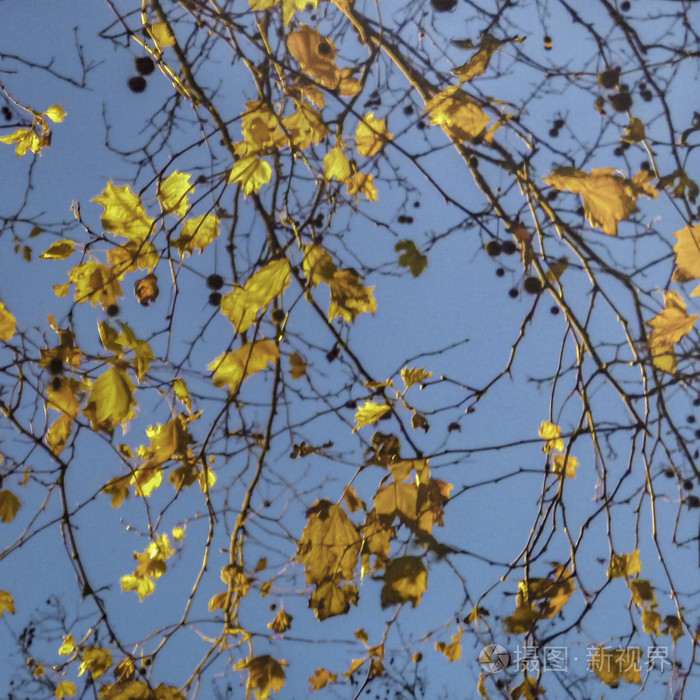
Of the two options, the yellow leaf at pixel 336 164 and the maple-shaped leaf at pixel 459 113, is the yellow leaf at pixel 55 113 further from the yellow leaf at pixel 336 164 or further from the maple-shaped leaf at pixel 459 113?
the maple-shaped leaf at pixel 459 113

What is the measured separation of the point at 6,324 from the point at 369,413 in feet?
3.13

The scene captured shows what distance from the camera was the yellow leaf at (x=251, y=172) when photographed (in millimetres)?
1470

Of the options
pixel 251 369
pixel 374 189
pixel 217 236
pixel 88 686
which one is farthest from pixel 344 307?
pixel 88 686

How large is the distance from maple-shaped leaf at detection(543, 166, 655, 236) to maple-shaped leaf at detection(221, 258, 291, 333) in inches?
25.4

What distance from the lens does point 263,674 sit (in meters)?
1.94

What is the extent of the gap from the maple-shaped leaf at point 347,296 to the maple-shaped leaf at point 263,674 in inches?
41.7

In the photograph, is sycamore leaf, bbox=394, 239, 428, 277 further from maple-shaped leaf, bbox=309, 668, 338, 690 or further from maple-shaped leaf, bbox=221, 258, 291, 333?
maple-shaped leaf, bbox=309, 668, 338, 690

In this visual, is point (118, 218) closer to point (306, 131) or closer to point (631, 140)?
point (306, 131)

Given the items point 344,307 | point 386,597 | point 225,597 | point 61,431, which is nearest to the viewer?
point 386,597

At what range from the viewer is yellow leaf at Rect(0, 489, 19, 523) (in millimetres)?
1662

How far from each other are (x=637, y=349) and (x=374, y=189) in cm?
89

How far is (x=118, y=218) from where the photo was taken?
64.2 inches

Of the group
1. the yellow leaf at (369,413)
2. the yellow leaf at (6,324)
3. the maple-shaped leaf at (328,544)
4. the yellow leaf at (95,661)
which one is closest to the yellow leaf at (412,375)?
the yellow leaf at (369,413)

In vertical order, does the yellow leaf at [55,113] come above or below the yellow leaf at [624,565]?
above
